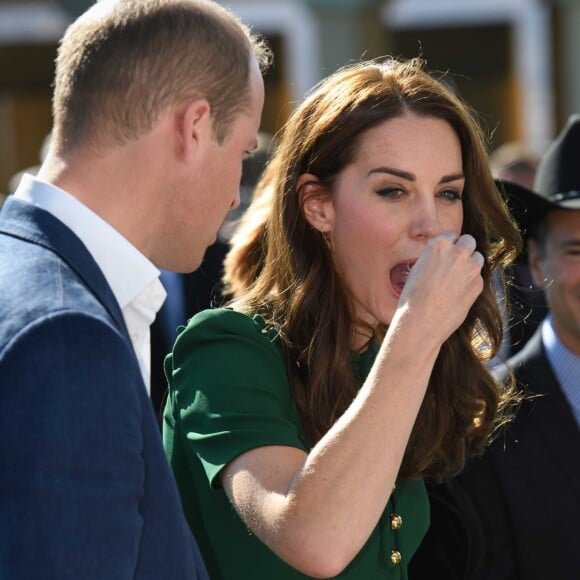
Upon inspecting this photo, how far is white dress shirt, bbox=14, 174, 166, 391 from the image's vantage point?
5.31ft

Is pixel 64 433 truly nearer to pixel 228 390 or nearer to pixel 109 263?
pixel 109 263

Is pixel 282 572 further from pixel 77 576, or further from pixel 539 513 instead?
pixel 539 513

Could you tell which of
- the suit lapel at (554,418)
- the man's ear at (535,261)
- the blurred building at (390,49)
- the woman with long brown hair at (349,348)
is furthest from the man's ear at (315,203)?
the blurred building at (390,49)

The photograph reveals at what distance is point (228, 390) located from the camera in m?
2.12

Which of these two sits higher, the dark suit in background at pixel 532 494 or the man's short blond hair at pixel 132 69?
the man's short blond hair at pixel 132 69

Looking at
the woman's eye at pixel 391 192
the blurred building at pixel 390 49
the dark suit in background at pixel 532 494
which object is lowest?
the blurred building at pixel 390 49

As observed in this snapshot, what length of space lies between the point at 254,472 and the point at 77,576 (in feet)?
1.97

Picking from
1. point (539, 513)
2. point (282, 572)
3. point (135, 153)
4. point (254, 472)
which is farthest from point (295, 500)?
point (539, 513)

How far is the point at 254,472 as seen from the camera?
79.2 inches

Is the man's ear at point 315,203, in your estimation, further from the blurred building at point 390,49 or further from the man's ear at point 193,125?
the blurred building at point 390,49

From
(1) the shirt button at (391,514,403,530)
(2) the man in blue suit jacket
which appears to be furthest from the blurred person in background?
(2) the man in blue suit jacket

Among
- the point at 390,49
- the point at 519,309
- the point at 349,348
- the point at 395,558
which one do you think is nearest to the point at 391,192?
the point at 349,348

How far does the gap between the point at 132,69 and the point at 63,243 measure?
290 mm

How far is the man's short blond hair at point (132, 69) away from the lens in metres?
1.69
